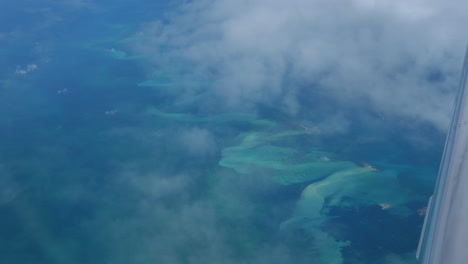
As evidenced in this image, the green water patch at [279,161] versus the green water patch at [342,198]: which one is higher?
the green water patch at [279,161]

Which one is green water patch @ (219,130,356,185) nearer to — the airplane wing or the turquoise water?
the turquoise water

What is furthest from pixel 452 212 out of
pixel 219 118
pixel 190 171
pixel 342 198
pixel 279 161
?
pixel 219 118

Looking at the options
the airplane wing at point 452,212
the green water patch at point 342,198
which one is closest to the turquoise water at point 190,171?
the green water patch at point 342,198

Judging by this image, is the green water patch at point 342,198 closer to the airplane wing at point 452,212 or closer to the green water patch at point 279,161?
the green water patch at point 279,161

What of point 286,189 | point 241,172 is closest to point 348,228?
point 286,189

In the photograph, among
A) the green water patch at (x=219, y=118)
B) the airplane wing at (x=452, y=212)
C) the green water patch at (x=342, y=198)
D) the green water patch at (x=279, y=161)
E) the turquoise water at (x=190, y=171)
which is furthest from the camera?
the green water patch at (x=219, y=118)

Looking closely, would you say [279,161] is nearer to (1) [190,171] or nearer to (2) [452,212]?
(1) [190,171]

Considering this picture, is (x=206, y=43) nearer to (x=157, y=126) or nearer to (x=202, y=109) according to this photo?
(x=202, y=109)

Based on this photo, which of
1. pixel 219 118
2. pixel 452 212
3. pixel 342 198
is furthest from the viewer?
pixel 219 118

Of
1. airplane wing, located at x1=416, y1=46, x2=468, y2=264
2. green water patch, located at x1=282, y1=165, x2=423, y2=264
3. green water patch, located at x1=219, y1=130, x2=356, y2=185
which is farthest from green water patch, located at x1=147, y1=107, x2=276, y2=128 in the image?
airplane wing, located at x1=416, y1=46, x2=468, y2=264
